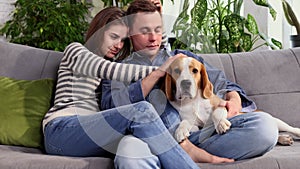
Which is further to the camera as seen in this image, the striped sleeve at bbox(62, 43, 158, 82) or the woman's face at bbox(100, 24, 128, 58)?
the woman's face at bbox(100, 24, 128, 58)

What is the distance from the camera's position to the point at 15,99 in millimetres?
2076

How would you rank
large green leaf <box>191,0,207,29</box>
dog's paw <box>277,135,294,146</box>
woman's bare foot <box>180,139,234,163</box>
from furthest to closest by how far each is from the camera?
large green leaf <box>191,0,207,29</box> → dog's paw <box>277,135,294,146</box> → woman's bare foot <box>180,139,234,163</box>

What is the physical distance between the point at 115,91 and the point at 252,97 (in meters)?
0.73

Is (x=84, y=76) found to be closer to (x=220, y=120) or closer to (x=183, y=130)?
(x=183, y=130)

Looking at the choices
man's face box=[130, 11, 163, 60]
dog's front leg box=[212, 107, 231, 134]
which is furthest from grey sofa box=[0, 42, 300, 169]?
dog's front leg box=[212, 107, 231, 134]

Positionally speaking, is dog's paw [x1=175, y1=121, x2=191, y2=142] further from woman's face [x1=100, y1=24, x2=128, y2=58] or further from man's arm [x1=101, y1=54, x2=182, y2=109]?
woman's face [x1=100, y1=24, x2=128, y2=58]

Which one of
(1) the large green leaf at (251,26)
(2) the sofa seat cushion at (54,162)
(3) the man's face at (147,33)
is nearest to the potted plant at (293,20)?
(1) the large green leaf at (251,26)

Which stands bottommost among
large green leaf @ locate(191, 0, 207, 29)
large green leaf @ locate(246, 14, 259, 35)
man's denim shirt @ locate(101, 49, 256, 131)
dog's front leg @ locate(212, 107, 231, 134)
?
dog's front leg @ locate(212, 107, 231, 134)

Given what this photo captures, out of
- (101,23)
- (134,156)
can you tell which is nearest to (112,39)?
(101,23)

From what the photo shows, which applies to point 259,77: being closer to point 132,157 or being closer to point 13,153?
point 132,157

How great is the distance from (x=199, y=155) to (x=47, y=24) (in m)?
1.81

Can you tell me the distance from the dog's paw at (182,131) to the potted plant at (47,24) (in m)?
1.51

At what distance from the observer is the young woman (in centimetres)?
163

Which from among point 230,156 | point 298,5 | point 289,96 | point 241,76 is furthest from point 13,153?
point 298,5
